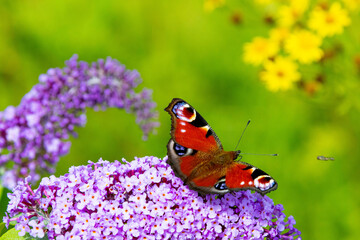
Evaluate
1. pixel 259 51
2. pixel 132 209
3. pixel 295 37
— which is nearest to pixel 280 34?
pixel 295 37

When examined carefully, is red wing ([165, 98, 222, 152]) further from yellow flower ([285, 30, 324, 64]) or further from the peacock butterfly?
yellow flower ([285, 30, 324, 64])

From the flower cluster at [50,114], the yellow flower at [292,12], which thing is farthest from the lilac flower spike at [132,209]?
the yellow flower at [292,12]

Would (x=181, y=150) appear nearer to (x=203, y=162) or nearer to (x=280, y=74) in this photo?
(x=203, y=162)

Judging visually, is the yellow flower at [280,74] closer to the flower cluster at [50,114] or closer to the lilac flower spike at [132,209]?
the flower cluster at [50,114]

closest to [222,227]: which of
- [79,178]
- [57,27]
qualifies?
[79,178]

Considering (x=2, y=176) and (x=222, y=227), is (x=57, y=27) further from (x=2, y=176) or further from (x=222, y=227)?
(x=222, y=227)

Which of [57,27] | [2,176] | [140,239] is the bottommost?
[140,239]
